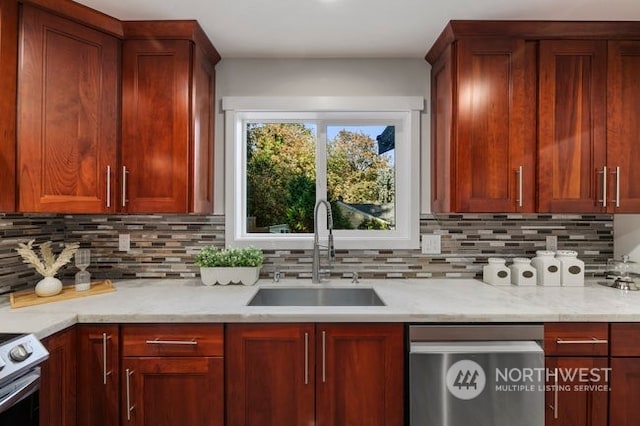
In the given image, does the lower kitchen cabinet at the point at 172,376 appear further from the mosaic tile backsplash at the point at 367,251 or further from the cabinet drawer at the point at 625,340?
the cabinet drawer at the point at 625,340

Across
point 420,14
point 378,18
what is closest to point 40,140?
point 378,18

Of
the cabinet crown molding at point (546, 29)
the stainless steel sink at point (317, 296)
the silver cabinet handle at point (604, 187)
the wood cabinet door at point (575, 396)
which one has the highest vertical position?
the cabinet crown molding at point (546, 29)

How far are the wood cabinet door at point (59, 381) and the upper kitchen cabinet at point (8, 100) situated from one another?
0.61 meters

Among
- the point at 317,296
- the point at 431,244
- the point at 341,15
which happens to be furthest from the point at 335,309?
the point at 341,15

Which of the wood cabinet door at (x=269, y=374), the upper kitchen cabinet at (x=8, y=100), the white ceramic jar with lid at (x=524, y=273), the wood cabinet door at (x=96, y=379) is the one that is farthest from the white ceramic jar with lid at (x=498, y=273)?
the upper kitchen cabinet at (x=8, y=100)

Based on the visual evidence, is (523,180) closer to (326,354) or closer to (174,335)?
(326,354)

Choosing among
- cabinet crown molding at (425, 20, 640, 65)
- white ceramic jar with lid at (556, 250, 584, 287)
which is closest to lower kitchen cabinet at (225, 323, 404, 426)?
white ceramic jar with lid at (556, 250, 584, 287)

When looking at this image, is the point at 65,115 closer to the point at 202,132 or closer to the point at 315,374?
the point at 202,132

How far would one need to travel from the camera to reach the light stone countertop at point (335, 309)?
5.02 ft

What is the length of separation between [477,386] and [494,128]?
1.27 metres

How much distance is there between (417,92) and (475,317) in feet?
4.66

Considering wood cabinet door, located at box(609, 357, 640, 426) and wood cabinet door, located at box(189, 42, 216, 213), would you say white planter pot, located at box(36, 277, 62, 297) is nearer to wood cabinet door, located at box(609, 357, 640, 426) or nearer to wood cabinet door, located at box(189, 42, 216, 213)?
wood cabinet door, located at box(189, 42, 216, 213)

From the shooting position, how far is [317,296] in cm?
212

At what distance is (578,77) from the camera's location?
6.30 ft
